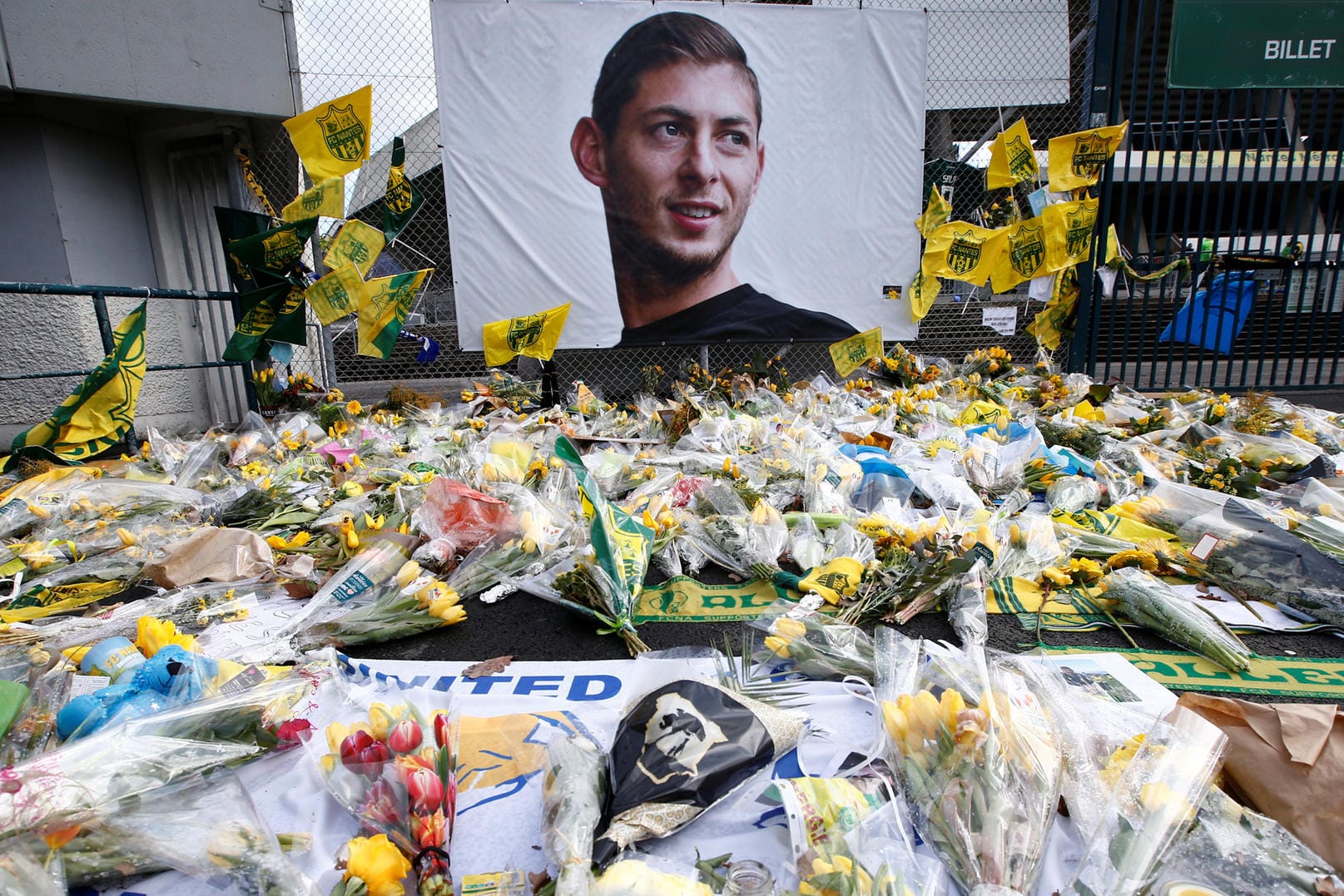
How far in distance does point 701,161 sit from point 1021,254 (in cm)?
339

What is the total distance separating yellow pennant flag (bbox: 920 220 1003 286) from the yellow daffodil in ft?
23.8

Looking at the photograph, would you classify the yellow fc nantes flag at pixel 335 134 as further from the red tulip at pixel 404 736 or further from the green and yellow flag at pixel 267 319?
the red tulip at pixel 404 736

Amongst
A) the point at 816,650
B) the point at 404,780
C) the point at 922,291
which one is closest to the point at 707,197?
the point at 922,291

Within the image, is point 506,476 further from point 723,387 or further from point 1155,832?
point 723,387

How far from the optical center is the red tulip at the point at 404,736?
1309 millimetres

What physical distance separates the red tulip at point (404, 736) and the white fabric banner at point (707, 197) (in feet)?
19.5

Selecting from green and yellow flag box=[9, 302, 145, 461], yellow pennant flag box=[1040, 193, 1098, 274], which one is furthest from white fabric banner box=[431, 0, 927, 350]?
green and yellow flag box=[9, 302, 145, 461]

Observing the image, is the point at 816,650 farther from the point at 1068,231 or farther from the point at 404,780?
the point at 1068,231

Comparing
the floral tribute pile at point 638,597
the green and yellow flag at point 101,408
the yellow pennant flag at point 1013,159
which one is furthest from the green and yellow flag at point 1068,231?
the green and yellow flag at point 101,408

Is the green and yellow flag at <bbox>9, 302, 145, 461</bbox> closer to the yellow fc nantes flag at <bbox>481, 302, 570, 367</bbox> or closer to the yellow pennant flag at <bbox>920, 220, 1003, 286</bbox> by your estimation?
the yellow fc nantes flag at <bbox>481, 302, 570, 367</bbox>

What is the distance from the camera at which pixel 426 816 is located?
1.18m

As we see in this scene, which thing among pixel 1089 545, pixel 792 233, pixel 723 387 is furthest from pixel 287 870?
pixel 792 233

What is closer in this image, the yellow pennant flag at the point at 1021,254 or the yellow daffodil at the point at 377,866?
the yellow daffodil at the point at 377,866

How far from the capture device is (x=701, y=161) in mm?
6828
